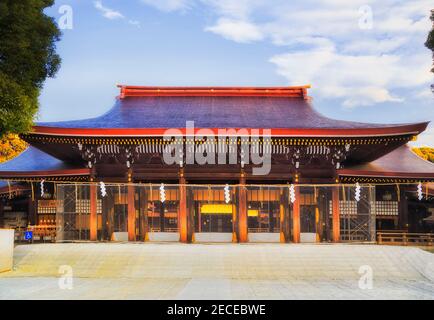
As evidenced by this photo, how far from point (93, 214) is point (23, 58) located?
797 cm

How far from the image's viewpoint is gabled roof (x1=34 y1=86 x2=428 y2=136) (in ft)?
65.1

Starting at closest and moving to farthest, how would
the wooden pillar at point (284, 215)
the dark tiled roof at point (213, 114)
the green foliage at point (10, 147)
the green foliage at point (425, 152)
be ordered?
the wooden pillar at point (284, 215) < the dark tiled roof at point (213, 114) < the green foliage at point (10, 147) < the green foliage at point (425, 152)

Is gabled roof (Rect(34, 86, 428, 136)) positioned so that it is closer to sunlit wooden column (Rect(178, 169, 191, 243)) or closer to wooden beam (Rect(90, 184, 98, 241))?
wooden beam (Rect(90, 184, 98, 241))

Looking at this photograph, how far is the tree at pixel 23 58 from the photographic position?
14.2 meters

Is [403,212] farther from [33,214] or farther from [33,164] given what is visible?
[33,164]

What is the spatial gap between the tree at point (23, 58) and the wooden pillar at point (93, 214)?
576 cm

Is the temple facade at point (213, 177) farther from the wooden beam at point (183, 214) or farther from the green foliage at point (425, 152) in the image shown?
the green foliage at point (425, 152)

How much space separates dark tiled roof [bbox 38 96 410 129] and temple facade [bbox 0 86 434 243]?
0.14 meters

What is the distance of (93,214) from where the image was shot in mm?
20844

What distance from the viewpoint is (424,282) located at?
1527 cm

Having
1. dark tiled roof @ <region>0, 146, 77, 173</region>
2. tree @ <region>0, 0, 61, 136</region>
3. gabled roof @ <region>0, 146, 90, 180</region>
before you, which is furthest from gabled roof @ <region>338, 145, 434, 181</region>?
dark tiled roof @ <region>0, 146, 77, 173</region>

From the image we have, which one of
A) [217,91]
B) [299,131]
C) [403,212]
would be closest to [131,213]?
[299,131]

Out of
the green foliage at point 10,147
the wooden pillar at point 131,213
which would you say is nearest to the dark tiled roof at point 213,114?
the wooden pillar at point 131,213
